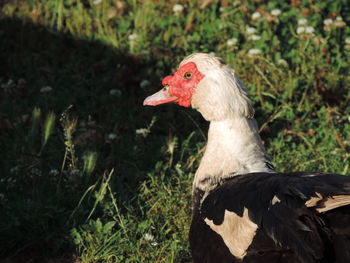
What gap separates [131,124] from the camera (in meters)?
5.39

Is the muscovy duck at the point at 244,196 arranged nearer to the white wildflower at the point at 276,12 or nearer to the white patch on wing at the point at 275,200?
the white patch on wing at the point at 275,200

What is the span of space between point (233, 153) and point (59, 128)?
86.2 inches

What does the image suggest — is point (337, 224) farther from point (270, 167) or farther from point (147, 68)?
point (147, 68)

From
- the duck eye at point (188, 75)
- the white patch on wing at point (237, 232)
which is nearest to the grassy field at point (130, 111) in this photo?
the duck eye at point (188, 75)

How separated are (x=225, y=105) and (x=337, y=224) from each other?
98 cm

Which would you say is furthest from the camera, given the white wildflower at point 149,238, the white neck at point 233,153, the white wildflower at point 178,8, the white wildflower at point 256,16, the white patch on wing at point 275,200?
the white wildflower at point 178,8

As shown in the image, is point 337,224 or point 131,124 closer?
point 337,224

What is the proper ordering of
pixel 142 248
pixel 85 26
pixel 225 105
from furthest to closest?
pixel 85 26 < pixel 142 248 < pixel 225 105

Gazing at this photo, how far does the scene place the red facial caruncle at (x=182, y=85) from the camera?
3.71 m

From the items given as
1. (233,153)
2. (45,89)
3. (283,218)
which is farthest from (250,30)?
(283,218)

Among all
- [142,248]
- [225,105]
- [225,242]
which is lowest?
[142,248]

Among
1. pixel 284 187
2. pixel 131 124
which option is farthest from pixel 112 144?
pixel 284 187

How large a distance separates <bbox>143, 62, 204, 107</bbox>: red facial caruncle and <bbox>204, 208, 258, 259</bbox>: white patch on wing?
2.73 ft

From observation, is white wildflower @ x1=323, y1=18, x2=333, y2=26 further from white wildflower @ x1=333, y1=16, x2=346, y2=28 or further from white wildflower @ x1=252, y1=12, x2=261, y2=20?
white wildflower @ x1=252, y1=12, x2=261, y2=20
